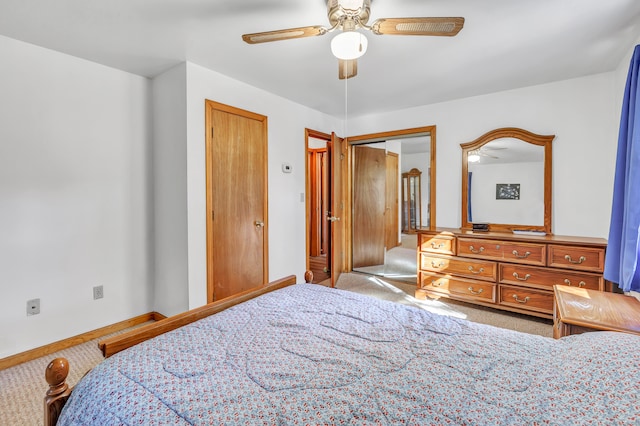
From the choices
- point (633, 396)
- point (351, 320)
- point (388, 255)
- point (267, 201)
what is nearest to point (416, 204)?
point (388, 255)

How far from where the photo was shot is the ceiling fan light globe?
1.70 metres

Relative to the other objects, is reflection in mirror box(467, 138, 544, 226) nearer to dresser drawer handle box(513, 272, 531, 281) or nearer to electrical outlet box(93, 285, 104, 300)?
dresser drawer handle box(513, 272, 531, 281)

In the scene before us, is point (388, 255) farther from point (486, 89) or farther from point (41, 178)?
point (41, 178)

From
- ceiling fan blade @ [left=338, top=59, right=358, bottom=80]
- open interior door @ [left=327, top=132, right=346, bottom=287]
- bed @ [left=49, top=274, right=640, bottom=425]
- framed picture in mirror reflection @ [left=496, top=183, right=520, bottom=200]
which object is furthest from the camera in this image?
open interior door @ [left=327, top=132, right=346, bottom=287]

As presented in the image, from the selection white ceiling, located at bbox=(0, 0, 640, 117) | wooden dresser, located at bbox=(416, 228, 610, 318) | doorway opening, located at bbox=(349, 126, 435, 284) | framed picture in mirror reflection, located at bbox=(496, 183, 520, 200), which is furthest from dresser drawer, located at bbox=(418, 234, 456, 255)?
white ceiling, located at bbox=(0, 0, 640, 117)

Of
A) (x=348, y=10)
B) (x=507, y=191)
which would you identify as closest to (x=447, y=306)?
(x=507, y=191)

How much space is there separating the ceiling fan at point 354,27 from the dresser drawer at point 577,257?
7.28 ft

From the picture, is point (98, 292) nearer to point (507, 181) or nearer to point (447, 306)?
point (447, 306)

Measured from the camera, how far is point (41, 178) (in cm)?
235

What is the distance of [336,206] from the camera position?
402 cm

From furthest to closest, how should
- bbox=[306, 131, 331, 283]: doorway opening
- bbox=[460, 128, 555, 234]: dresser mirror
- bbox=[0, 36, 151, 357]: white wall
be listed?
bbox=[306, 131, 331, 283]: doorway opening
bbox=[460, 128, 555, 234]: dresser mirror
bbox=[0, 36, 151, 357]: white wall

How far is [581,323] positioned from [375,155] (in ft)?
11.9

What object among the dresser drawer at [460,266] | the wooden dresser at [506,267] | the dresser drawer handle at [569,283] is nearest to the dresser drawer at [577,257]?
the wooden dresser at [506,267]

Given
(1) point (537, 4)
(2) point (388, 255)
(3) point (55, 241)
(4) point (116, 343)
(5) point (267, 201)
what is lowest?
(2) point (388, 255)
